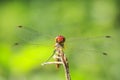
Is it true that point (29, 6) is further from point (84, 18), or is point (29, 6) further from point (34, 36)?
point (34, 36)

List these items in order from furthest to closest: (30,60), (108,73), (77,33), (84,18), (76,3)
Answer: (76,3) < (84,18) < (77,33) < (108,73) < (30,60)

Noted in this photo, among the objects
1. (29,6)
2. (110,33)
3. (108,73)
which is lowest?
(108,73)

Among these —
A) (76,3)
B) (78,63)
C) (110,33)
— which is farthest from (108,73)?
(76,3)

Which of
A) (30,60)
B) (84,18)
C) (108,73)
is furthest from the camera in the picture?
(84,18)

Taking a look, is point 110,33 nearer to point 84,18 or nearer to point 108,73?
point 84,18

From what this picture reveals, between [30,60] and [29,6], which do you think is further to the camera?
[29,6]

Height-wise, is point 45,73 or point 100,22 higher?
point 100,22
